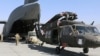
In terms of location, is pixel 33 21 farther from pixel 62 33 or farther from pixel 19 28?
pixel 62 33

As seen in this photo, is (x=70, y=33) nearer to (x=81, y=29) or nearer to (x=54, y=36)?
(x=81, y=29)

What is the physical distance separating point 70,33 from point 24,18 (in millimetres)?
15796

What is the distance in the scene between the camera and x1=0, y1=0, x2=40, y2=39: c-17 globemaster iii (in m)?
28.0

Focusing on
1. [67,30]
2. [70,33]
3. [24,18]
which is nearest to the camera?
[70,33]

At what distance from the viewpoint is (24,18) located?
97.5ft

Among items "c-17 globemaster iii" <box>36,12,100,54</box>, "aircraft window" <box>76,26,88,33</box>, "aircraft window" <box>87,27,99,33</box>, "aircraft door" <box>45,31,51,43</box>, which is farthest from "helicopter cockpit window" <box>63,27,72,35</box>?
"aircraft door" <box>45,31,51,43</box>

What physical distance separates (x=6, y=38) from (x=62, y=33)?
20.8 meters

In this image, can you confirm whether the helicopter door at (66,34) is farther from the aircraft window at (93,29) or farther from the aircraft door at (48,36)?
the aircraft door at (48,36)

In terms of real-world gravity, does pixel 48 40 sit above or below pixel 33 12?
below

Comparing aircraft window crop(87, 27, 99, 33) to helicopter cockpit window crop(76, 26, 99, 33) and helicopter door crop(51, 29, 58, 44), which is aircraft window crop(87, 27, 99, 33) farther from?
helicopter door crop(51, 29, 58, 44)

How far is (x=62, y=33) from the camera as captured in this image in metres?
15.7

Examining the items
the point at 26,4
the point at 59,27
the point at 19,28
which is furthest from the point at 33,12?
the point at 59,27

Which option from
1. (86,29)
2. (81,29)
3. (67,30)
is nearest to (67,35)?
(67,30)

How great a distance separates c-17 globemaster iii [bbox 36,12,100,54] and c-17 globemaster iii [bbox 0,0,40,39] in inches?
343
